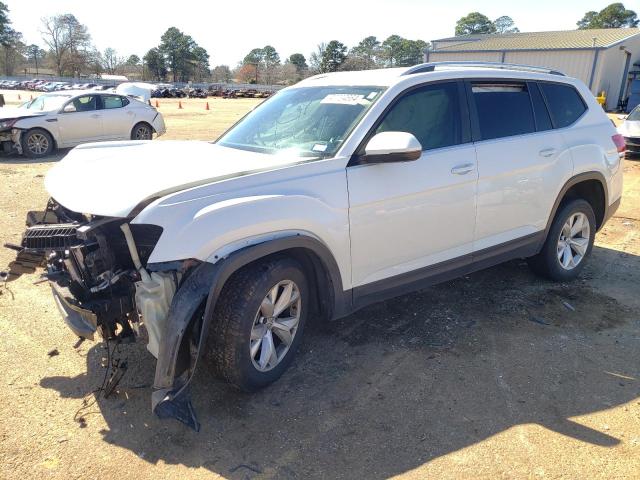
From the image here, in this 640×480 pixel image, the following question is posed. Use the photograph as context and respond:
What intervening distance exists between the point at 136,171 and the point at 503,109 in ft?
9.69

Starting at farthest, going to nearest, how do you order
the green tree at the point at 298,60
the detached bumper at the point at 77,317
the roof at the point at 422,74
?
1. the green tree at the point at 298,60
2. the roof at the point at 422,74
3. the detached bumper at the point at 77,317

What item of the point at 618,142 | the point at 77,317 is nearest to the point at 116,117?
the point at 77,317

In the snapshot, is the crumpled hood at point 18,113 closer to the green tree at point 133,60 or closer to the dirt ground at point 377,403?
the dirt ground at point 377,403

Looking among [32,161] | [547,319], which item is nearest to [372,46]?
[32,161]

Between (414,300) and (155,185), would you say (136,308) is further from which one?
(414,300)

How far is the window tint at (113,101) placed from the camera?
43.9 feet

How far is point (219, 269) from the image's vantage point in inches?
109

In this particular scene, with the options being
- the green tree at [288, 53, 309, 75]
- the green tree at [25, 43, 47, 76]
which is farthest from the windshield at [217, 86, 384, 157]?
the green tree at [25, 43, 47, 76]

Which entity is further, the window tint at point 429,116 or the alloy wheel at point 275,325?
the window tint at point 429,116

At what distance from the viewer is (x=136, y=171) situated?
328 centimetres

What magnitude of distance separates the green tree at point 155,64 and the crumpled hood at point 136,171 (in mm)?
110957

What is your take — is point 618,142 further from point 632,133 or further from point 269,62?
point 269,62

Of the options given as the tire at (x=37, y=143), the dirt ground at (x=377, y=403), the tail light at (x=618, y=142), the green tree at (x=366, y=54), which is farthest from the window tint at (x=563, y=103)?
the green tree at (x=366, y=54)

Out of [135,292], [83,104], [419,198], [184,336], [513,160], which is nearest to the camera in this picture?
[184,336]
